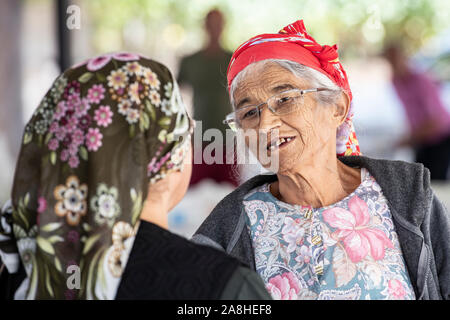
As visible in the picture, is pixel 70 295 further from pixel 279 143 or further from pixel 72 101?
pixel 279 143

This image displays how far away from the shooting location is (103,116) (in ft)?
4.34

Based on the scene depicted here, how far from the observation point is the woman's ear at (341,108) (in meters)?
2.20

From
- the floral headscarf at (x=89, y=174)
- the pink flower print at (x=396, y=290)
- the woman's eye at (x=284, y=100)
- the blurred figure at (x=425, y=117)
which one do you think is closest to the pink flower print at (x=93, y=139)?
the floral headscarf at (x=89, y=174)

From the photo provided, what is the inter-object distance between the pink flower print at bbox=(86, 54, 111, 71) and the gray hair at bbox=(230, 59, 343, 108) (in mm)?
838

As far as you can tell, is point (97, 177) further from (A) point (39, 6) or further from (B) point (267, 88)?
(A) point (39, 6)

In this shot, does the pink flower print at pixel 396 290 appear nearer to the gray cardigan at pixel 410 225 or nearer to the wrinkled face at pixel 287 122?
the gray cardigan at pixel 410 225

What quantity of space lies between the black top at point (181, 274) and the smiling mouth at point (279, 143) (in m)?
0.77

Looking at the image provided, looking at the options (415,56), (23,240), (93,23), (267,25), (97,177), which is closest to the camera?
(97,177)

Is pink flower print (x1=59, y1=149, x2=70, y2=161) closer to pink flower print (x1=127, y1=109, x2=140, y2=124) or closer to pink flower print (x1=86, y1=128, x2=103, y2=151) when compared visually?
pink flower print (x1=86, y1=128, x2=103, y2=151)

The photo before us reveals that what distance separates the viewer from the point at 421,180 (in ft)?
6.52

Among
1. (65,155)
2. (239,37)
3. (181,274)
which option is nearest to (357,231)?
(181,274)

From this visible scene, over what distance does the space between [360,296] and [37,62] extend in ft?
22.0
